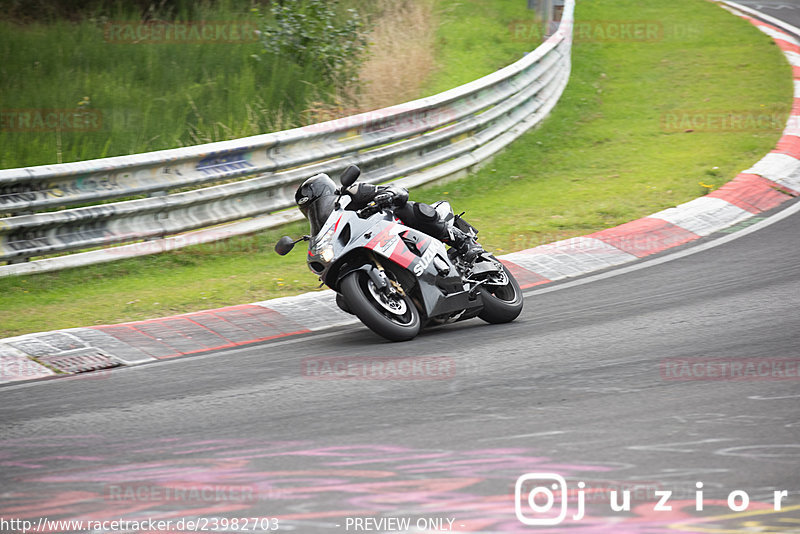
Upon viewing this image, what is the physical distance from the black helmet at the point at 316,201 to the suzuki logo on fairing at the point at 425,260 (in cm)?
74

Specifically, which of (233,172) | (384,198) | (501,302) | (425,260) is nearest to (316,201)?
(384,198)

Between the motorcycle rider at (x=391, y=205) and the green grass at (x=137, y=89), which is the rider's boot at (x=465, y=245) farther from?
the green grass at (x=137, y=89)

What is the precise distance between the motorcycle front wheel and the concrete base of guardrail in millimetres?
993

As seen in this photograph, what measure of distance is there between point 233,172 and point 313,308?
7.45ft

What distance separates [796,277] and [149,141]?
22.7 ft

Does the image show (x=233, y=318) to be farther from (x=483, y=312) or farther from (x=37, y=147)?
(x=37, y=147)

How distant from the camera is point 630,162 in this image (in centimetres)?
1145

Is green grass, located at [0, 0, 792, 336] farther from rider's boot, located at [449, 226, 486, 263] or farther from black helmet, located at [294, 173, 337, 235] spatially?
rider's boot, located at [449, 226, 486, 263]

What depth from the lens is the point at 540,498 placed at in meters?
3.71

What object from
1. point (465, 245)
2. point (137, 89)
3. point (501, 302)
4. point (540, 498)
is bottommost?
point (501, 302)

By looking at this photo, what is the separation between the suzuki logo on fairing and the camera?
256 inches

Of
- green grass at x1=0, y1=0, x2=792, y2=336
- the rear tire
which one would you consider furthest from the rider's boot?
green grass at x1=0, y1=0, x2=792, y2=336

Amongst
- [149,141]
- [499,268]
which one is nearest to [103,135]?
[149,141]

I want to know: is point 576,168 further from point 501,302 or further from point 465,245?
point 501,302
